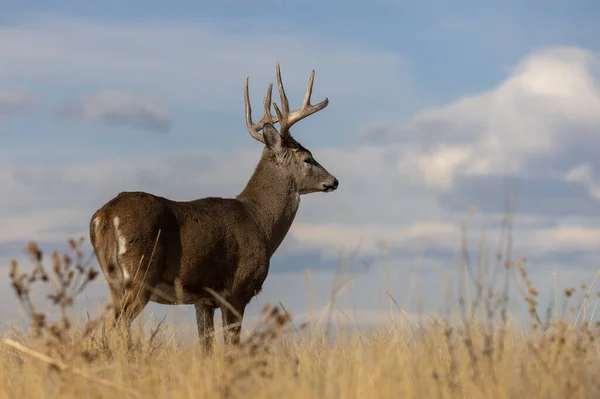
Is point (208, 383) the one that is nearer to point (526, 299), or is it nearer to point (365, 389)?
point (365, 389)

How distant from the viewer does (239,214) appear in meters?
10.7

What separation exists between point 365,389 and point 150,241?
4320 mm

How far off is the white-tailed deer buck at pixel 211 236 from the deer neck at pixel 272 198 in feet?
0.04

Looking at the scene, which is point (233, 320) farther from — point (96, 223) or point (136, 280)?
point (96, 223)

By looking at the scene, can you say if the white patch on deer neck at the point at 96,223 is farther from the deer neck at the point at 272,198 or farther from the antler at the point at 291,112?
the antler at the point at 291,112

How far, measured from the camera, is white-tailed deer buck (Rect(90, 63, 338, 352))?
30.4 ft

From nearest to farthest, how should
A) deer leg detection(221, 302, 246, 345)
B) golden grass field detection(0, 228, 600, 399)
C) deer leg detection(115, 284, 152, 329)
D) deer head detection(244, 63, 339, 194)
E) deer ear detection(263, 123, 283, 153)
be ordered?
golden grass field detection(0, 228, 600, 399)
deer leg detection(115, 284, 152, 329)
deer leg detection(221, 302, 246, 345)
deer ear detection(263, 123, 283, 153)
deer head detection(244, 63, 339, 194)

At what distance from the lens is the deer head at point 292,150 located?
11.4 m

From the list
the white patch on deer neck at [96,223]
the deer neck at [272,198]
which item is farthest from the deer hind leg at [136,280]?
the deer neck at [272,198]

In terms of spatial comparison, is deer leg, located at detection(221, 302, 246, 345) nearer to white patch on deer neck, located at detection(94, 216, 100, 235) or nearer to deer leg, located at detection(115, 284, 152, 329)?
deer leg, located at detection(115, 284, 152, 329)

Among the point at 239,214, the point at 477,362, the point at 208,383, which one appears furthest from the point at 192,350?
the point at 239,214

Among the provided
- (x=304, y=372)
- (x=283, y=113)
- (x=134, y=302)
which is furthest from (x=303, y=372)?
(x=283, y=113)

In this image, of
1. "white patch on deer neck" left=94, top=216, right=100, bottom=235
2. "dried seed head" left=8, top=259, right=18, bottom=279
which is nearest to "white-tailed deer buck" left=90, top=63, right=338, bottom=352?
"white patch on deer neck" left=94, top=216, right=100, bottom=235

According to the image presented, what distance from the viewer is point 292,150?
11.5m
